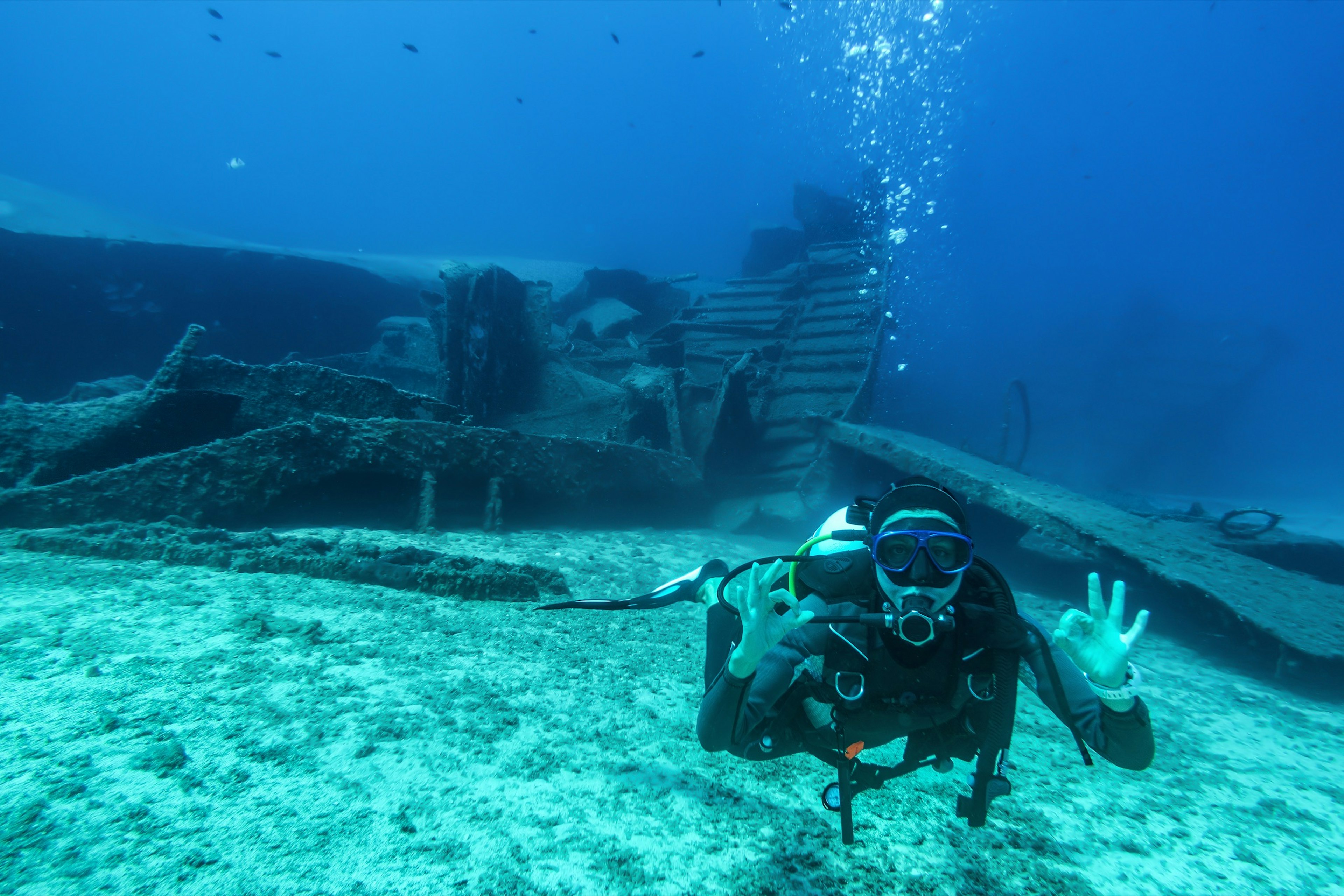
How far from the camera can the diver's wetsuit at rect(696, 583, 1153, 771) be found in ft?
6.10

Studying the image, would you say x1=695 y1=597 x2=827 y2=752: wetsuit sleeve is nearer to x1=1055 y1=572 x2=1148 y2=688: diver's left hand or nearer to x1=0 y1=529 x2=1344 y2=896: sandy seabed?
x1=0 y1=529 x2=1344 y2=896: sandy seabed

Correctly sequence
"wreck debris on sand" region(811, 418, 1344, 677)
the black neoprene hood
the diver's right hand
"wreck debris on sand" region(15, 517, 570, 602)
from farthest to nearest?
1. "wreck debris on sand" region(811, 418, 1344, 677)
2. "wreck debris on sand" region(15, 517, 570, 602)
3. the black neoprene hood
4. the diver's right hand

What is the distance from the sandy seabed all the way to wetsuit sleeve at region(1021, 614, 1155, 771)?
48 cm

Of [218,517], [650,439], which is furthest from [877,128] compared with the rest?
[218,517]

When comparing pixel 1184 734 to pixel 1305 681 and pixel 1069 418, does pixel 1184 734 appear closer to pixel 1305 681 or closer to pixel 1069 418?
pixel 1305 681

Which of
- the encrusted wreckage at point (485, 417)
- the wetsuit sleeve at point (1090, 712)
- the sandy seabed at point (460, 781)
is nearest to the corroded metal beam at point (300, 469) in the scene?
the encrusted wreckage at point (485, 417)

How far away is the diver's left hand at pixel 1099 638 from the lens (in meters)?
1.85

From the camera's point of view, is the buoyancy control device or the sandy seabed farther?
the buoyancy control device

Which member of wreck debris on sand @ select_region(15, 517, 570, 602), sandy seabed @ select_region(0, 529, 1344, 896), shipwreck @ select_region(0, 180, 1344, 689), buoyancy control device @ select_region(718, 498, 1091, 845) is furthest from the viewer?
shipwreck @ select_region(0, 180, 1344, 689)

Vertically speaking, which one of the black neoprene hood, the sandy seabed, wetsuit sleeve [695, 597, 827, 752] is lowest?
the sandy seabed

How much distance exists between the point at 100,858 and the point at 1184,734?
493cm

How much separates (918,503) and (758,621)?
866 millimetres

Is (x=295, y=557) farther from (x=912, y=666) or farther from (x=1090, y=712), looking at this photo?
(x=1090, y=712)

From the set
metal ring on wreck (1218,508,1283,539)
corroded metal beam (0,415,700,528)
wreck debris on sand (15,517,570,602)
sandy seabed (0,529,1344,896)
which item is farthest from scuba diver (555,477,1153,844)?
metal ring on wreck (1218,508,1283,539)
